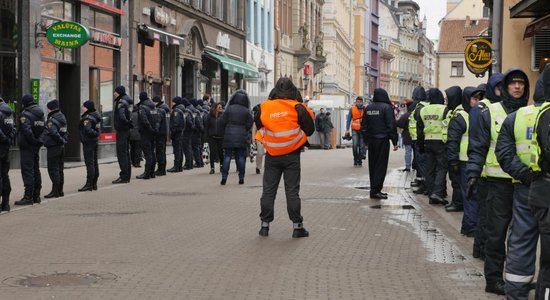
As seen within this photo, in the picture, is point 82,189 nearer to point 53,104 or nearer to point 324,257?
point 53,104

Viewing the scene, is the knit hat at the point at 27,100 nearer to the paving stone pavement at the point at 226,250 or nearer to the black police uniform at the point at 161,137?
the paving stone pavement at the point at 226,250

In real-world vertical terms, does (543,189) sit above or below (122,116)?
below

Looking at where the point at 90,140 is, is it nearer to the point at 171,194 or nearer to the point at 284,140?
the point at 171,194

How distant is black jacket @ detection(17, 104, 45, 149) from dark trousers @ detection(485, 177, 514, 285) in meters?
7.89

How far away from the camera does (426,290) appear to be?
24.4 feet

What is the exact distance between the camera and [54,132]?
14398 millimetres

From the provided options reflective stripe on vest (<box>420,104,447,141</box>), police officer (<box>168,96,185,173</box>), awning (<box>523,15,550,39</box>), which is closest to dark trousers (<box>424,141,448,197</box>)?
reflective stripe on vest (<box>420,104,447,141</box>)

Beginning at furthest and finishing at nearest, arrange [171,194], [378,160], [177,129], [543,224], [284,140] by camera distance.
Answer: [177,129], [171,194], [378,160], [284,140], [543,224]

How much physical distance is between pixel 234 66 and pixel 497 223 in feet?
107

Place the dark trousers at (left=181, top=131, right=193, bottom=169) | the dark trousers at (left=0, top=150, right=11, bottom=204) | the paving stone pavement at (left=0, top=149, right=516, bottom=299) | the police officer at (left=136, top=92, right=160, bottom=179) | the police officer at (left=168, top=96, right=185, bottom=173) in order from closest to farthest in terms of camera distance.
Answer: the paving stone pavement at (left=0, top=149, right=516, bottom=299)
the dark trousers at (left=0, top=150, right=11, bottom=204)
the police officer at (left=136, top=92, right=160, bottom=179)
the police officer at (left=168, top=96, right=185, bottom=173)
the dark trousers at (left=181, top=131, right=193, bottom=169)

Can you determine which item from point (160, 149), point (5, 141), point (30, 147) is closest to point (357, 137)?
point (160, 149)

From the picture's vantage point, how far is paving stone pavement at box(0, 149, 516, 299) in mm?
7402

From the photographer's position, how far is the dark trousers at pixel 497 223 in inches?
279

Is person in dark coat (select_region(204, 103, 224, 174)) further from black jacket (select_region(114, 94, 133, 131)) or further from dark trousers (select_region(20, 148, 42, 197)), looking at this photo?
dark trousers (select_region(20, 148, 42, 197))
